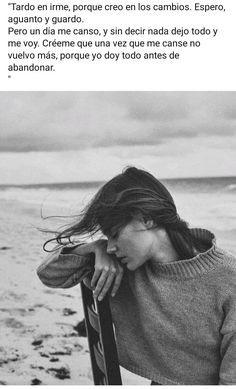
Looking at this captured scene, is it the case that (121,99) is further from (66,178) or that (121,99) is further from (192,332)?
(192,332)

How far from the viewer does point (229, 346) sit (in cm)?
77

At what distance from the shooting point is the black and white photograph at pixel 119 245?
31.8 inches

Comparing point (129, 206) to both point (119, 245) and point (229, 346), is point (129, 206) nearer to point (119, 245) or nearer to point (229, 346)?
point (119, 245)

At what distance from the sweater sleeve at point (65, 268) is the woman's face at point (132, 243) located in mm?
52

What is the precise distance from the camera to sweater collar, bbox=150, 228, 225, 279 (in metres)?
0.81

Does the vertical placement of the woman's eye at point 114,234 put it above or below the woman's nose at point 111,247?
above

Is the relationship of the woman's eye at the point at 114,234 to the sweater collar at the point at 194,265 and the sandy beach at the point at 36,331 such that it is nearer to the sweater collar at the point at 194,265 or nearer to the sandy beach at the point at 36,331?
the sweater collar at the point at 194,265
